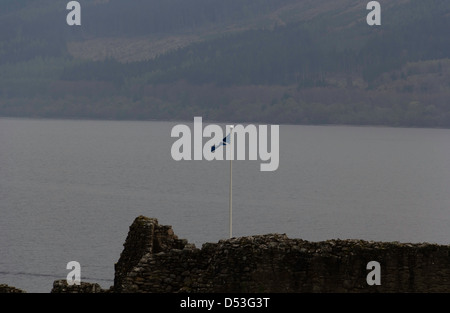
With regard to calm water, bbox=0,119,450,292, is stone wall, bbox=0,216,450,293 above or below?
below

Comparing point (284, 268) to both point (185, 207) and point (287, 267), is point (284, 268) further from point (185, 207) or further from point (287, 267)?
point (185, 207)

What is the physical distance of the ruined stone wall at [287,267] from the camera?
77.3 feet

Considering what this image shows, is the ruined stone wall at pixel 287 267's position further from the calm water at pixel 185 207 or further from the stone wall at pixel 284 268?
the calm water at pixel 185 207

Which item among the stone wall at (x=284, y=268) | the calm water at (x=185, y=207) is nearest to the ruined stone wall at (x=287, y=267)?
the stone wall at (x=284, y=268)

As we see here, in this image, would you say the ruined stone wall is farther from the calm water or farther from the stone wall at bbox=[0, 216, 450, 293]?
the calm water

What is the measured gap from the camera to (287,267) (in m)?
24.0

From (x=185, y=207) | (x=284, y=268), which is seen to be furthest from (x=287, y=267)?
(x=185, y=207)

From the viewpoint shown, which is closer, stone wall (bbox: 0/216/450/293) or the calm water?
stone wall (bbox: 0/216/450/293)

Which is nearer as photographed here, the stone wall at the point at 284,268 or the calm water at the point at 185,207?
the stone wall at the point at 284,268

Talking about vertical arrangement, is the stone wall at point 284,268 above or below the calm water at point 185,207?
below

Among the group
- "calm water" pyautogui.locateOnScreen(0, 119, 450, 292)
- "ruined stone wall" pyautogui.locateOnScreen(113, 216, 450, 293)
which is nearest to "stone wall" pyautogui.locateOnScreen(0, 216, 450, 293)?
"ruined stone wall" pyautogui.locateOnScreen(113, 216, 450, 293)

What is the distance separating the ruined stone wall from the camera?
23.6 m

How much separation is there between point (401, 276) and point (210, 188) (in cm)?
12543
